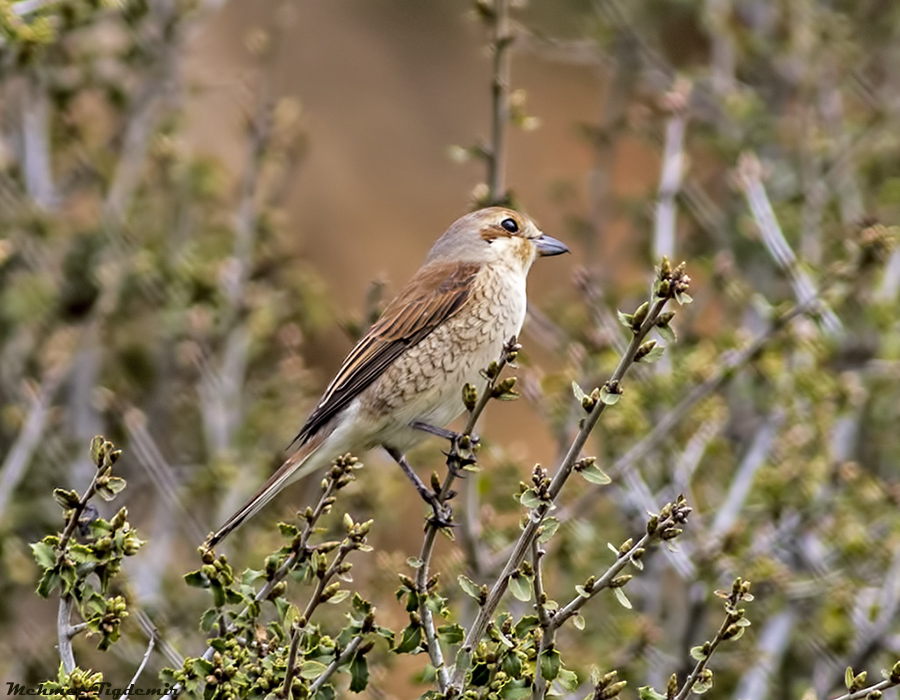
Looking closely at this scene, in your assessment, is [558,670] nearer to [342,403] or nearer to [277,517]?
[342,403]

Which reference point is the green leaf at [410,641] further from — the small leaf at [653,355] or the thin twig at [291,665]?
the small leaf at [653,355]

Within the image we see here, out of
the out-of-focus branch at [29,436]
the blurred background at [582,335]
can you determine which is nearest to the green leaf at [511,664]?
the blurred background at [582,335]

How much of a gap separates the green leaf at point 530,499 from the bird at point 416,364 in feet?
3.68

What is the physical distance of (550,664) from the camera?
2.32 meters

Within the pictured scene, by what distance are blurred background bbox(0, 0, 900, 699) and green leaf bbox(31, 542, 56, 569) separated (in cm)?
98

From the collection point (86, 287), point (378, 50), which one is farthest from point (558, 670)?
point (378, 50)

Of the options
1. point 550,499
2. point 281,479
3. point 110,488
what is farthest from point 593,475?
point 281,479

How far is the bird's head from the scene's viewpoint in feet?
13.1

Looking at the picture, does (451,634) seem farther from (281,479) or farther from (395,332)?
(395,332)

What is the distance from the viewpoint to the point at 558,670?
2.33 metres

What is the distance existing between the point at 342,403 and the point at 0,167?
240 cm

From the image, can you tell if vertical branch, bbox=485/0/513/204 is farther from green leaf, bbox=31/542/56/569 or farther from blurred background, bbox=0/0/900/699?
green leaf, bbox=31/542/56/569

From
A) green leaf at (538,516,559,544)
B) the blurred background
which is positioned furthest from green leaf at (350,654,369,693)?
the blurred background

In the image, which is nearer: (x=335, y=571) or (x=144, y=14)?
(x=335, y=571)
